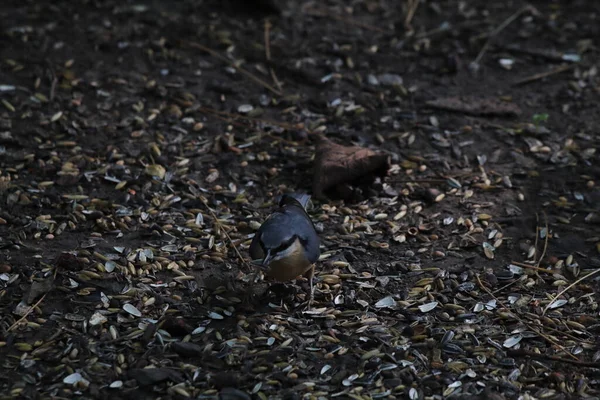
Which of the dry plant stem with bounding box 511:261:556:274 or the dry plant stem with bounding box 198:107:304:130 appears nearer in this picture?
the dry plant stem with bounding box 511:261:556:274

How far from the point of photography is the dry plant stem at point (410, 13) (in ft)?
26.6

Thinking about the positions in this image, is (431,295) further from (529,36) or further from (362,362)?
(529,36)

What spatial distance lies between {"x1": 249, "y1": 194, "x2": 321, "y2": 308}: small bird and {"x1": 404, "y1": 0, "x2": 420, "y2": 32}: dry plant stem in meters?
3.64

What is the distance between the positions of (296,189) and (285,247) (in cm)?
152

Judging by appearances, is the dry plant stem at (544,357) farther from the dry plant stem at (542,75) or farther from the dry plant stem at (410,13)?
the dry plant stem at (410,13)

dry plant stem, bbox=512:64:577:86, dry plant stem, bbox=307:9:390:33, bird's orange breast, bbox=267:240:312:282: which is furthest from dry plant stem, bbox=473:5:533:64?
bird's orange breast, bbox=267:240:312:282

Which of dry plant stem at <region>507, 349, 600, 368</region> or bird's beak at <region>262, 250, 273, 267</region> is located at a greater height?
bird's beak at <region>262, 250, 273, 267</region>

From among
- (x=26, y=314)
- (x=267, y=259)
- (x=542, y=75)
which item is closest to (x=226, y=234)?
(x=267, y=259)

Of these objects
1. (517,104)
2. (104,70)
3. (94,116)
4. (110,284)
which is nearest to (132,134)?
(94,116)


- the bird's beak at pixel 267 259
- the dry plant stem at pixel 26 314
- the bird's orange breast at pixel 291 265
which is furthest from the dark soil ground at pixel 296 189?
the bird's beak at pixel 267 259

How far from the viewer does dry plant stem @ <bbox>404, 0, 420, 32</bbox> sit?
8109 mm

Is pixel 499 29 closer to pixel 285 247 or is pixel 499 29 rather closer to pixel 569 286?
pixel 569 286

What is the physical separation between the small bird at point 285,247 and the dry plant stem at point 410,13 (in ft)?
12.0

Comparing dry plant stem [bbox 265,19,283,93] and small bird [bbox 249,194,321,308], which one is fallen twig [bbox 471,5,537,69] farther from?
small bird [bbox 249,194,321,308]
